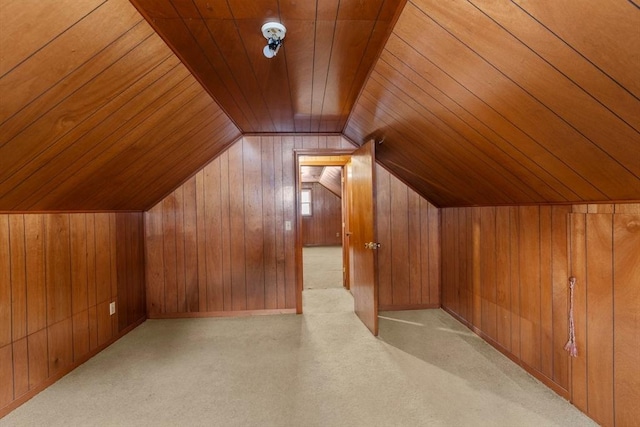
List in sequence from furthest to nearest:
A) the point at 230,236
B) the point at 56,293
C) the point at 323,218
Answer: the point at 323,218 → the point at 230,236 → the point at 56,293

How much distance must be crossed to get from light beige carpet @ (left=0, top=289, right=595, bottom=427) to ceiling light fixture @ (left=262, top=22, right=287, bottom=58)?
1.96m

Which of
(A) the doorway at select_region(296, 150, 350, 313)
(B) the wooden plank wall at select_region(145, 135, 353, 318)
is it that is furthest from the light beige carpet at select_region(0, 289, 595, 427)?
(A) the doorway at select_region(296, 150, 350, 313)

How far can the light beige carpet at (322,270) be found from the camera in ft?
15.7

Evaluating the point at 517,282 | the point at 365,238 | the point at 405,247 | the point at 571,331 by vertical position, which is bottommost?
the point at 571,331

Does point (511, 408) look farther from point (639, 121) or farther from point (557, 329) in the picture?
point (639, 121)

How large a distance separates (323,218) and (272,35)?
8.45 m

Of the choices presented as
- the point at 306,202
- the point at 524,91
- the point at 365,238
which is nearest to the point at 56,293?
the point at 365,238

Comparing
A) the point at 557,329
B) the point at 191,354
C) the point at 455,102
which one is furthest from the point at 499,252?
the point at 191,354

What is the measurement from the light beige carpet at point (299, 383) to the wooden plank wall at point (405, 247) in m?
0.55

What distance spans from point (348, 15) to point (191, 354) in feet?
8.53

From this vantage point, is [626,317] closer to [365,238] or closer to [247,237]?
[365,238]

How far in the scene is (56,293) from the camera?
2.17m

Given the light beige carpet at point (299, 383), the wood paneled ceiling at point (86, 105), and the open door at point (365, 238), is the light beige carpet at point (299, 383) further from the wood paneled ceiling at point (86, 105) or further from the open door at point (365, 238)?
the wood paneled ceiling at point (86, 105)

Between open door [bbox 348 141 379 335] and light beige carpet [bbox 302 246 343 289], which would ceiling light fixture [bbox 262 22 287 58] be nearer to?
open door [bbox 348 141 379 335]
